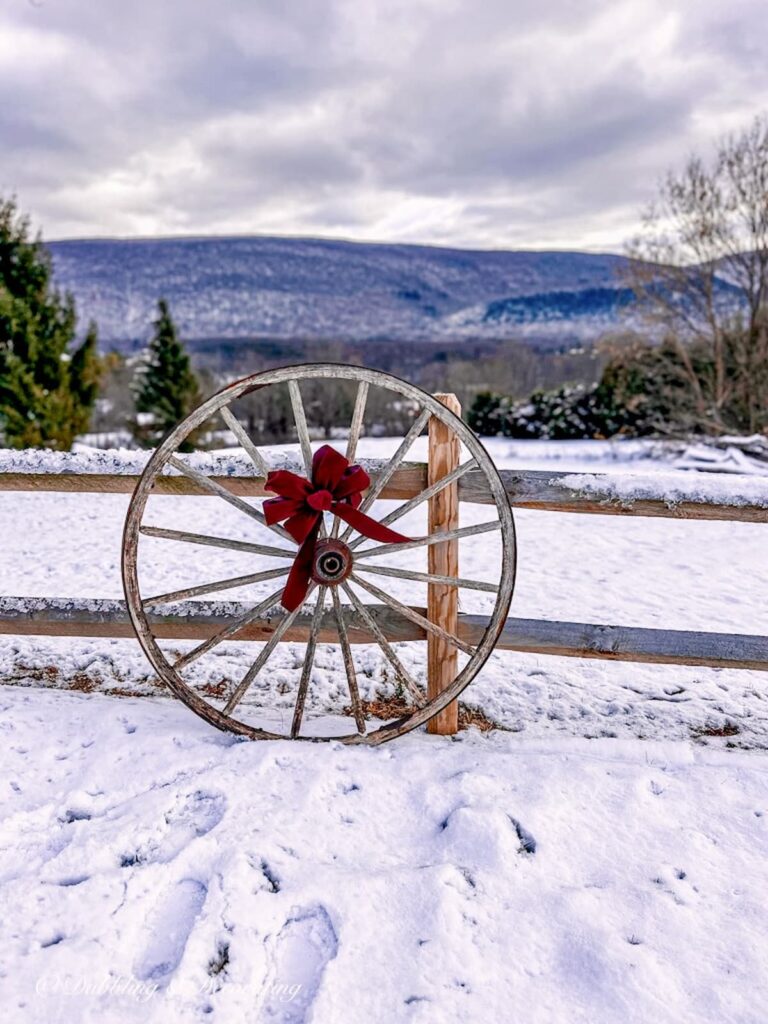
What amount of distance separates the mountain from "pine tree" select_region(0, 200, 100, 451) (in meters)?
79.2

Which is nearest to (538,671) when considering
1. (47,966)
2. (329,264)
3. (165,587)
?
(47,966)

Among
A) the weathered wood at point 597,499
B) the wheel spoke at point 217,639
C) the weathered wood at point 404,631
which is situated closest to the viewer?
the wheel spoke at point 217,639

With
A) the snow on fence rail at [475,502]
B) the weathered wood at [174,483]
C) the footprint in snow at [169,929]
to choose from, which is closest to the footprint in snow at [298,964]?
the footprint in snow at [169,929]

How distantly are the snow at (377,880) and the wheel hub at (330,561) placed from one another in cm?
69

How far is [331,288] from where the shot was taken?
124 m

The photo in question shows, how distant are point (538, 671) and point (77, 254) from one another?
14227 cm

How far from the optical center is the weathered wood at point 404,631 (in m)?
2.96

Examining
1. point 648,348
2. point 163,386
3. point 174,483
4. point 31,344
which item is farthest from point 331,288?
point 174,483

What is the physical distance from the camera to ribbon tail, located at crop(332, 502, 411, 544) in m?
2.29

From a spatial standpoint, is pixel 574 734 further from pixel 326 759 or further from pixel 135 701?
pixel 135 701

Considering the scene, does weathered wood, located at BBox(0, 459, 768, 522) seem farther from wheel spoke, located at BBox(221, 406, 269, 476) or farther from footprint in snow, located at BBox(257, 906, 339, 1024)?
footprint in snow, located at BBox(257, 906, 339, 1024)

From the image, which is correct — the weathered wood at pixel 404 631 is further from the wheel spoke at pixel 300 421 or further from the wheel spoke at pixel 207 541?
the wheel spoke at pixel 300 421

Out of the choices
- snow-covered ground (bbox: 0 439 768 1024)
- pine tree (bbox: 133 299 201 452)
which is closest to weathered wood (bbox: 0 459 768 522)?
snow-covered ground (bbox: 0 439 768 1024)

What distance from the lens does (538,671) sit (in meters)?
3.75
